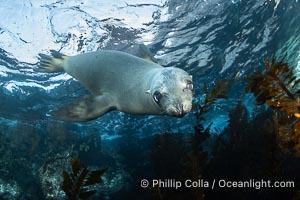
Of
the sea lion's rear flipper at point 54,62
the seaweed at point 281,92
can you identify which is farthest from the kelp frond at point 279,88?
the sea lion's rear flipper at point 54,62

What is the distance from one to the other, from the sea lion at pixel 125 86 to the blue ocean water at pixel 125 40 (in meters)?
2.27

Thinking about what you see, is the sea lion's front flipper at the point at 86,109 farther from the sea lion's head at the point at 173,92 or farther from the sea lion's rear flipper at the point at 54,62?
the sea lion's rear flipper at the point at 54,62

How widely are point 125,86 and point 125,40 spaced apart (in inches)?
165

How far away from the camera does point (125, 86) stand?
4703 millimetres

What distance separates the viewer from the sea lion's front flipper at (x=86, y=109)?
4652 millimetres

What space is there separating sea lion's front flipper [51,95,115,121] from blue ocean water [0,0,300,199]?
3.41m

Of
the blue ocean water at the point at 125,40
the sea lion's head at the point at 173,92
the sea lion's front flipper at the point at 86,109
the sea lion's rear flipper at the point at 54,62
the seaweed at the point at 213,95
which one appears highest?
the blue ocean water at the point at 125,40

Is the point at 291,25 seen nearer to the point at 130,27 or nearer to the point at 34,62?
the point at 130,27

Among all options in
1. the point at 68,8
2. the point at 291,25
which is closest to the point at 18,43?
the point at 68,8

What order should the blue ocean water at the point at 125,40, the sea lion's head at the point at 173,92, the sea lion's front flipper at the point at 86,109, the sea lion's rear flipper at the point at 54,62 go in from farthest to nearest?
1. the blue ocean water at the point at 125,40
2. the sea lion's rear flipper at the point at 54,62
3. the sea lion's front flipper at the point at 86,109
4. the sea lion's head at the point at 173,92

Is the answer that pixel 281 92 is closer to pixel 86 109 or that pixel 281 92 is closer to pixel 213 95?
pixel 213 95

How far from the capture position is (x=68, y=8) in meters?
7.30

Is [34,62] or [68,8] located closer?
[68,8]

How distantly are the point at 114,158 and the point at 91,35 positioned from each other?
1184 centimetres
